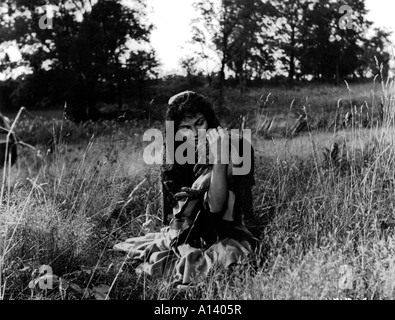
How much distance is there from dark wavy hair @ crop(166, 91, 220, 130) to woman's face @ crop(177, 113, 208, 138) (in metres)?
0.02

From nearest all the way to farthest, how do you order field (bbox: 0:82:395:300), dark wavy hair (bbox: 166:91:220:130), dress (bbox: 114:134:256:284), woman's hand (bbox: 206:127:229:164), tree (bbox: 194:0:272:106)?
field (bbox: 0:82:395:300)
woman's hand (bbox: 206:127:229:164)
dress (bbox: 114:134:256:284)
dark wavy hair (bbox: 166:91:220:130)
tree (bbox: 194:0:272:106)

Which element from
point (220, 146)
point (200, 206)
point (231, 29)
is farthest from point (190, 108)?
point (231, 29)

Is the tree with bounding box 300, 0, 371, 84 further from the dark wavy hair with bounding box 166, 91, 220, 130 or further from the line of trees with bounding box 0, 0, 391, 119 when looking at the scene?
the dark wavy hair with bounding box 166, 91, 220, 130

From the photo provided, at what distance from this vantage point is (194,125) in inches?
132

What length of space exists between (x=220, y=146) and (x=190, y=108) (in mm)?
444

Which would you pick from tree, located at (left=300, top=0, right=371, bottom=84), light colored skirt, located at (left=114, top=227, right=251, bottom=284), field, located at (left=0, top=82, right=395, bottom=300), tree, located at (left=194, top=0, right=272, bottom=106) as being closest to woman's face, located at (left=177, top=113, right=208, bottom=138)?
light colored skirt, located at (left=114, top=227, right=251, bottom=284)

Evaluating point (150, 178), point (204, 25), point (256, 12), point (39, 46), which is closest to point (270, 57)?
point (256, 12)

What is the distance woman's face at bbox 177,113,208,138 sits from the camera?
335cm

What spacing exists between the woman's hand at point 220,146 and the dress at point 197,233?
0.11 meters

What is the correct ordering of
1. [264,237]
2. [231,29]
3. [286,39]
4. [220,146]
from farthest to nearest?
[286,39] → [231,29] → [264,237] → [220,146]

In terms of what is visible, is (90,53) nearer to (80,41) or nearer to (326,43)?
(80,41)

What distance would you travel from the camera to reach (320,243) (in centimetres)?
330

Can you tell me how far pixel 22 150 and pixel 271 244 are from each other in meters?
6.08

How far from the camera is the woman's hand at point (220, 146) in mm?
3055
